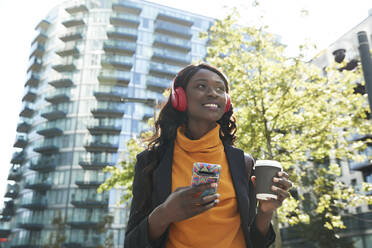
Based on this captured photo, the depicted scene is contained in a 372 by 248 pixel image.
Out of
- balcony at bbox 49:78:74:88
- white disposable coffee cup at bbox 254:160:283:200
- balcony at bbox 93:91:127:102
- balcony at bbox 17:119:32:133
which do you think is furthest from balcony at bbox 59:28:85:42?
white disposable coffee cup at bbox 254:160:283:200

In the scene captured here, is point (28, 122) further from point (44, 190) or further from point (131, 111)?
point (131, 111)

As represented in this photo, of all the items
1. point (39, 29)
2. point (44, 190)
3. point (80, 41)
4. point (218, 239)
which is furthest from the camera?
point (39, 29)

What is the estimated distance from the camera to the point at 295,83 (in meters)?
10.7

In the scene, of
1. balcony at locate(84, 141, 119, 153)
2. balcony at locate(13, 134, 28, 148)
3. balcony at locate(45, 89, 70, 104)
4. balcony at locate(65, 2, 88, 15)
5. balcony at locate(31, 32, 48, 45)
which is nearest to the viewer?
balcony at locate(84, 141, 119, 153)

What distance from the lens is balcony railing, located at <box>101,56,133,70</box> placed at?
202 ft

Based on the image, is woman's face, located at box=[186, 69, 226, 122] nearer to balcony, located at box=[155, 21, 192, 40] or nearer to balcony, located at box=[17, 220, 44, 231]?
balcony, located at box=[17, 220, 44, 231]

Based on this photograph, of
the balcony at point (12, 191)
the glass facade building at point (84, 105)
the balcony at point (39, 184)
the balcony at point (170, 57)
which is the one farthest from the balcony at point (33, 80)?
→ the balcony at point (170, 57)

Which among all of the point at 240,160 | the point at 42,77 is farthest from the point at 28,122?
the point at 240,160

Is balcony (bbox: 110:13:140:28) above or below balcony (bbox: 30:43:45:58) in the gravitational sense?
above

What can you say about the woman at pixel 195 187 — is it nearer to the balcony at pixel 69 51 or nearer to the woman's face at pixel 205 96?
the woman's face at pixel 205 96

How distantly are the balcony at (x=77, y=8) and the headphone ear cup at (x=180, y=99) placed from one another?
225 feet

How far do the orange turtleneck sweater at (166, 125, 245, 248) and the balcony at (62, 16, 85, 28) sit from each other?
223 ft

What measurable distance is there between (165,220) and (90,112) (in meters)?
61.0

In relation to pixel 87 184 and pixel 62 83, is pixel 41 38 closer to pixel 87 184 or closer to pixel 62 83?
pixel 62 83
